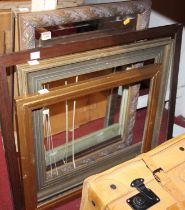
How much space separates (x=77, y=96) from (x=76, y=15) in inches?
13.8

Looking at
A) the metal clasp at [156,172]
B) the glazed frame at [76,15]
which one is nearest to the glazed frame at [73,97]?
the glazed frame at [76,15]

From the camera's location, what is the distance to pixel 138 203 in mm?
979

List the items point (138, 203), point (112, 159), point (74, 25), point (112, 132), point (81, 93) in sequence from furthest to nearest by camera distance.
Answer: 1. point (112, 132)
2. point (112, 159)
3. point (74, 25)
4. point (81, 93)
5. point (138, 203)

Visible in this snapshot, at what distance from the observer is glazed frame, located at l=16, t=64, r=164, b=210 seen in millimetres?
1158

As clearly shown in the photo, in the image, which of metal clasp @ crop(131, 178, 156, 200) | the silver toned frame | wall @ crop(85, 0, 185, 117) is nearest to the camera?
metal clasp @ crop(131, 178, 156, 200)

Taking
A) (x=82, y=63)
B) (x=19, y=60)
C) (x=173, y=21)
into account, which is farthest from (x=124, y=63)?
(x=173, y=21)

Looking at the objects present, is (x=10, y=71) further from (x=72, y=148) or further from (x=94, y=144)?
(x=94, y=144)

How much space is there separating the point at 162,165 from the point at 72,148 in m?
0.61

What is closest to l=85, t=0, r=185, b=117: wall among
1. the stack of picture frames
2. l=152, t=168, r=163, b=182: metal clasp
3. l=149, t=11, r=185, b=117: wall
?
l=149, t=11, r=185, b=117: wall

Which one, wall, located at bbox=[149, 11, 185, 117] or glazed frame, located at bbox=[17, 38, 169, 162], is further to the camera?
wall, located at bbox=[149, 11, 185, 117]

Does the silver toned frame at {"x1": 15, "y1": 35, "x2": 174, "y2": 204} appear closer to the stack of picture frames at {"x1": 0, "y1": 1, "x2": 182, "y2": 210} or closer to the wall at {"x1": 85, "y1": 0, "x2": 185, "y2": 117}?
A: the stack of picture frames at {"x1": 0, "y1": 1, "x2": 182, "y2": 210}

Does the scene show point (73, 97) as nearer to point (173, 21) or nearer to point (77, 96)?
point (77, 96)

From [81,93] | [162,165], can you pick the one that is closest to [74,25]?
[81,93]

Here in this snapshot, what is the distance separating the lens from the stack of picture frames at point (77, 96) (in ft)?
3.77
